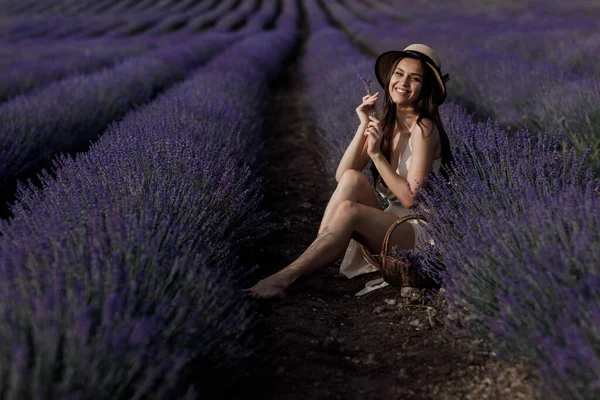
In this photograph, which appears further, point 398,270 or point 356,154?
point 356,154

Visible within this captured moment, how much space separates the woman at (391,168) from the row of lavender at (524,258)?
0.41 feet

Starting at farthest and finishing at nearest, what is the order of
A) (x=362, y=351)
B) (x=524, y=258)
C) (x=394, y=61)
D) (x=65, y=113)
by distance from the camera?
1. (x=65, y=113)
2. (x=394, y=61)
3. (x=362, y=351)
4. (x=524, y=258)

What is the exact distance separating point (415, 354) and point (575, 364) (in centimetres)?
84

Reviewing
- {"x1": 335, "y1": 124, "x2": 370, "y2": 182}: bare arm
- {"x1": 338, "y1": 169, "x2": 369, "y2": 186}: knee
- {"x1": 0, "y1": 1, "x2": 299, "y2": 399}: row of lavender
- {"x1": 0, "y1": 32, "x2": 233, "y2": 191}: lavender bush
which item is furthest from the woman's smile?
{"x1": 0, "y1": 32, "x2": 233, "y2": 191}: lavender bush

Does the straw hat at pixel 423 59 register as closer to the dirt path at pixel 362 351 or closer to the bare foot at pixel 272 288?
the dirt path at pixel 362 351

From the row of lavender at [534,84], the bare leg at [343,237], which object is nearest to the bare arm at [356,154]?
the bare leg at [343,237]

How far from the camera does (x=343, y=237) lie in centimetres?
273

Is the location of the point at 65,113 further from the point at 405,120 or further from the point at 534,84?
the point at 534,84

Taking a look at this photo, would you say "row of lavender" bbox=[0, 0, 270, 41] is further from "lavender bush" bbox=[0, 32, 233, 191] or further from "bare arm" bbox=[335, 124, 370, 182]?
"bare arm" bbox=[335, 124, 370, 182]

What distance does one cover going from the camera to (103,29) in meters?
18.7

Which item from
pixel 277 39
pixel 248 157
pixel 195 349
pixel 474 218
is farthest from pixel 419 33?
pixel 195 349

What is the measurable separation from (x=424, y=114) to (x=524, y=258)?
3.22 feet

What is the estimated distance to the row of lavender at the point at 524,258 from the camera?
1.56 m

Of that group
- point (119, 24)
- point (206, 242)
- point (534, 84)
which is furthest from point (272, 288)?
point (119, 24)
